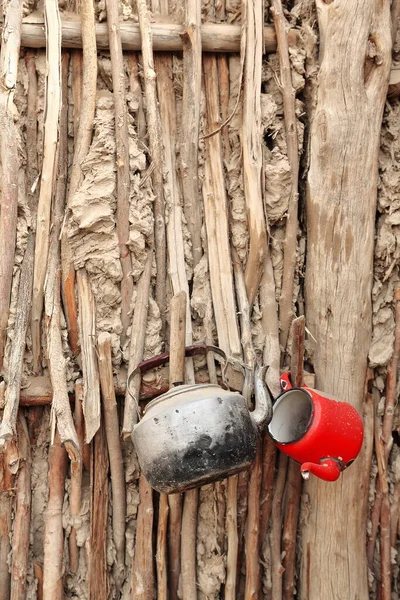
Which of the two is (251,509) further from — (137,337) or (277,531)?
(137,337)

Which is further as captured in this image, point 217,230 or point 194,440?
point 217,230

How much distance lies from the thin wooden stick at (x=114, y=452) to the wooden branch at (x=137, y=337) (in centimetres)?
6

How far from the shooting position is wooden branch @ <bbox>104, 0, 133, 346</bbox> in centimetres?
196

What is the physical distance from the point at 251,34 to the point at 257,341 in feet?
3.57

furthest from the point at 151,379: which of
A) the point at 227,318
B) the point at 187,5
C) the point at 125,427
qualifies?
the point at 187,5

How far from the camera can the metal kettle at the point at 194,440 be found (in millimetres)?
1619

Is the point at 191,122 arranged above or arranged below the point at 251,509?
above

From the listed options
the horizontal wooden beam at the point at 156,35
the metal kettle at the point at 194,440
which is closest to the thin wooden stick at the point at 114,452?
the metal kettle at the point at 194,440

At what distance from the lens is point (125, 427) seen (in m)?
1.89

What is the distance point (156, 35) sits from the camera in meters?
2.03

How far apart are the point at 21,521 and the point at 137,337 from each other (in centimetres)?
74

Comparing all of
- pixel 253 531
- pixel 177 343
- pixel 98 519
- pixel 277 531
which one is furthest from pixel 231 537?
pixel 177 343

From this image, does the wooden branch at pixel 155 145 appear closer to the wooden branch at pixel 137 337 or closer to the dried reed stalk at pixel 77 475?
the wooden branch at pixel 137 337

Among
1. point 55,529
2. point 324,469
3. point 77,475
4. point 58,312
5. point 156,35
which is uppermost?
point 156,35
